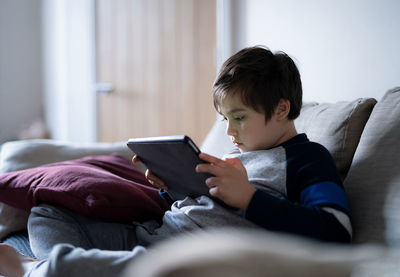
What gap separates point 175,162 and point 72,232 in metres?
0.33

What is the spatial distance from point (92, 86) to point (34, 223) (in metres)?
2.38

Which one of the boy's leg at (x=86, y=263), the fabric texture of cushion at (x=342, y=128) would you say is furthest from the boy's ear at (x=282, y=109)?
the boy's leg at (x=86, y=263)

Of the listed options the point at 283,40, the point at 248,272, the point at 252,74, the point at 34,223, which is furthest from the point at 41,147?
the point at 248,272

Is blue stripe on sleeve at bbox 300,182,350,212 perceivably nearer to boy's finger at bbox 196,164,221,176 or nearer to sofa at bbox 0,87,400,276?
sofa at bbox 0,87,400,276

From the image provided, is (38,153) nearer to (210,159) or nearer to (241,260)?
(210,159)

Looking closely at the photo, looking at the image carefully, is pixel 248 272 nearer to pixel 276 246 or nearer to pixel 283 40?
pixel 276 246

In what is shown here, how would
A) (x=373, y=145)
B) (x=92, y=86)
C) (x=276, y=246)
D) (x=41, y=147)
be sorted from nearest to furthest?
(x=276, y=246) < (x=373, y=145) < (x=41, y=147) < (x=92, y=86)

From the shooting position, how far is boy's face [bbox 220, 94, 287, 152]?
113cm

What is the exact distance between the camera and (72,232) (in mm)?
1137

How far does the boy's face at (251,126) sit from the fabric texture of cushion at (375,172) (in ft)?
0.65

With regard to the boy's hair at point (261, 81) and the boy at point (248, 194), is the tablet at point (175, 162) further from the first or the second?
the boy's hair at point (261, 81)

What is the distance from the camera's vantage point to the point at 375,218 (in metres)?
0.98

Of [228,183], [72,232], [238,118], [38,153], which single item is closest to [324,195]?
[228,183]

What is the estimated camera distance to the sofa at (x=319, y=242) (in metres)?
0.33
